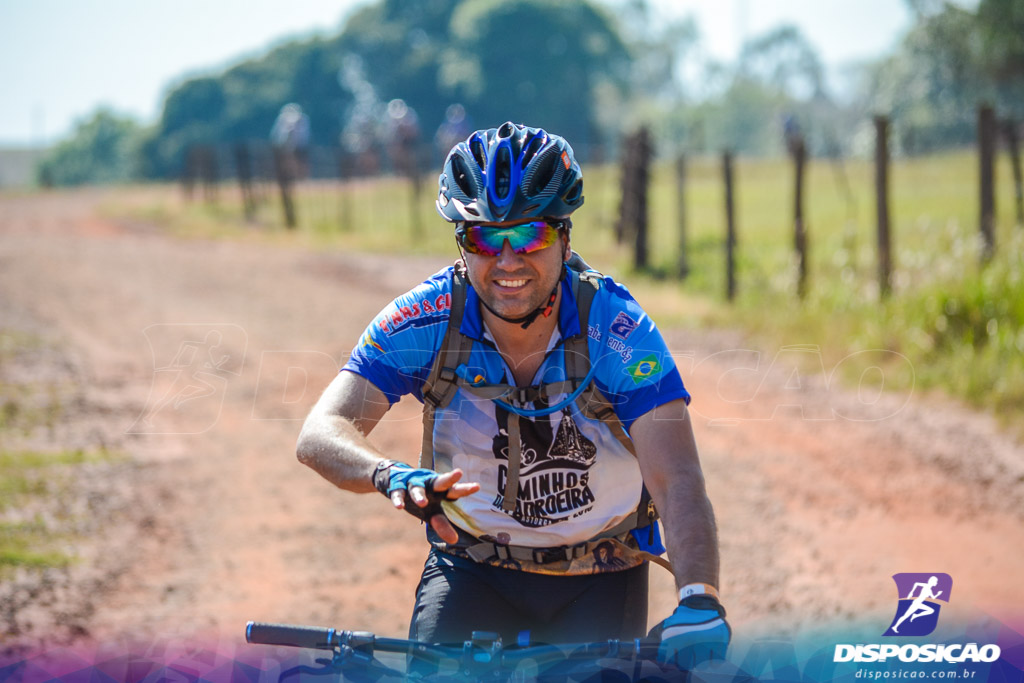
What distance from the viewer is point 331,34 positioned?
73812 millimetres

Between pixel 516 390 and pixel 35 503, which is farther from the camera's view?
pixel 35 503

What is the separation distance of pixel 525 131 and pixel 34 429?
7.94m

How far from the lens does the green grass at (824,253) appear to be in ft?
33.9

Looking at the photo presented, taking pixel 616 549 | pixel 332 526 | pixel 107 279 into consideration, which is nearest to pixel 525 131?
pixel 616 549

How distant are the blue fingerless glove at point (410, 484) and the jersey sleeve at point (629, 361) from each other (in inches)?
31.3

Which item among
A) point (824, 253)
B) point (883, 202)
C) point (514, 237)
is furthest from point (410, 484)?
point (824, 253)

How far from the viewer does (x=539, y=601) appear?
3.31 metres

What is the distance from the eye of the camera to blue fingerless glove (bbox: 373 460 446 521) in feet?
8.33

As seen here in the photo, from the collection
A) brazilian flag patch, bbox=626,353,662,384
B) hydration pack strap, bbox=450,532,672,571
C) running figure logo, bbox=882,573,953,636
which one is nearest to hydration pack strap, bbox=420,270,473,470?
hydration pack strap, bbox=450,532,672,571

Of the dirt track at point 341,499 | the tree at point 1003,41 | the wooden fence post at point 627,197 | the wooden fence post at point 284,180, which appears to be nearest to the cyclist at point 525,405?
the dirt track at point 341,499

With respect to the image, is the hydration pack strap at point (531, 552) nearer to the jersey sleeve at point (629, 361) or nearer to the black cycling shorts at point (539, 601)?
the black cycling shorts at point (539, 601)

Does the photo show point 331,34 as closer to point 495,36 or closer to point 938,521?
point 495,36

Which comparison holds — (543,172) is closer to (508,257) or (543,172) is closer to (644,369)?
A: (508,257)

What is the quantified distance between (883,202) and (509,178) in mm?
10406
